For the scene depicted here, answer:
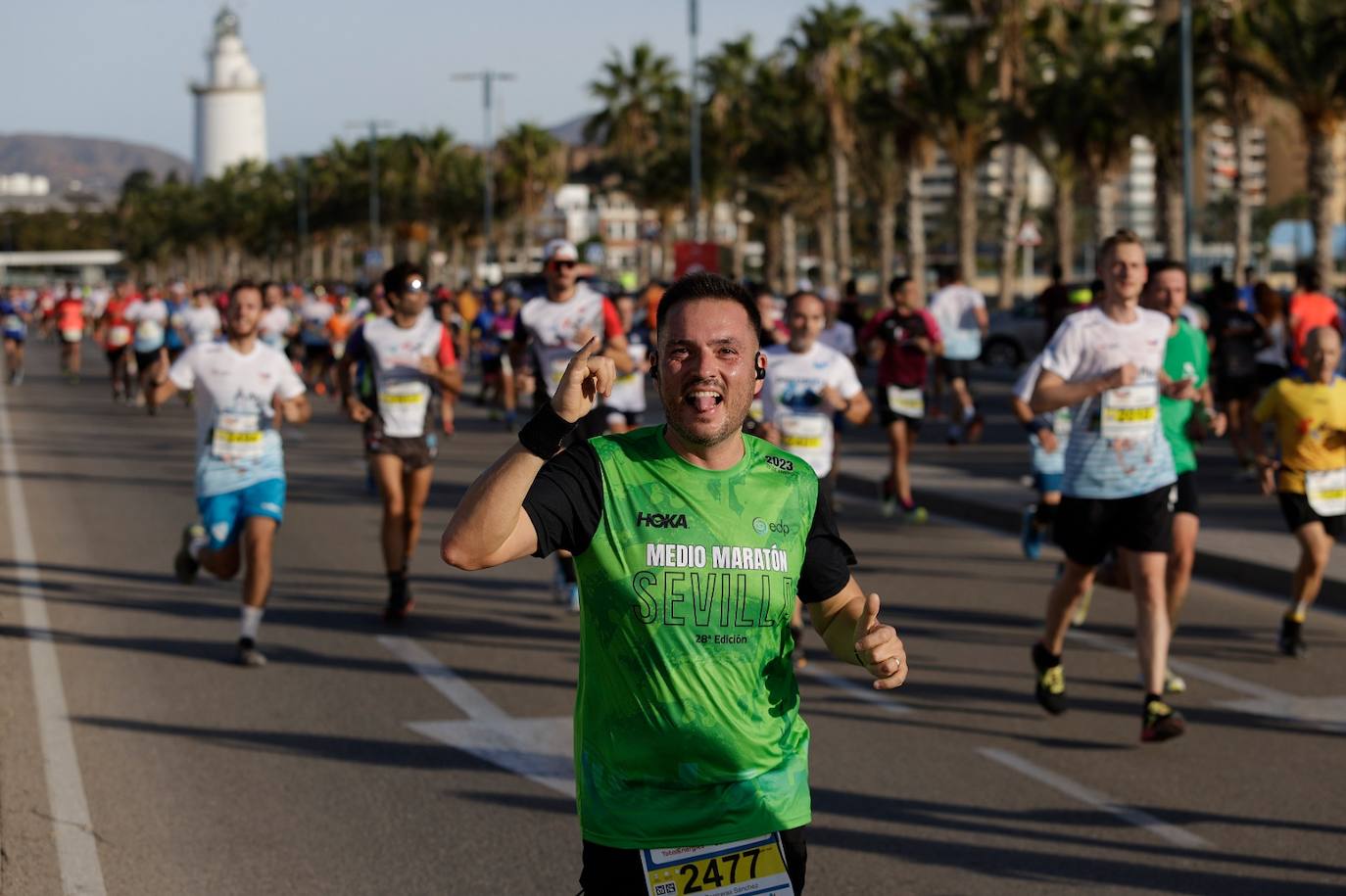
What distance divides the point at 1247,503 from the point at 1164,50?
1085 inches

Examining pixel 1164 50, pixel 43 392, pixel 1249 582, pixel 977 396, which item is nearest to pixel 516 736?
pixel 1249 582

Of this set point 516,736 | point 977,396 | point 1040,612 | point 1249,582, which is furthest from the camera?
point 977,396

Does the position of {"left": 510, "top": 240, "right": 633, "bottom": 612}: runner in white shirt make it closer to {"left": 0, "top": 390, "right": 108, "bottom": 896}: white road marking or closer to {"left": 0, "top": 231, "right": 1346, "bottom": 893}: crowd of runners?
{"left": 0, "top": 231, "right": 1346, "bottom": 893}: crowd of runners

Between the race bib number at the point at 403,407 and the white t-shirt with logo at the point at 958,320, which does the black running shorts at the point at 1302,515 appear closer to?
the race bib number at the point at 403,407

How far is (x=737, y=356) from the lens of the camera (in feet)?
12.0

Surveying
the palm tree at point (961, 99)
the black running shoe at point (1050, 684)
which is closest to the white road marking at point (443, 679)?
the black running shoe at point (1050, 684)

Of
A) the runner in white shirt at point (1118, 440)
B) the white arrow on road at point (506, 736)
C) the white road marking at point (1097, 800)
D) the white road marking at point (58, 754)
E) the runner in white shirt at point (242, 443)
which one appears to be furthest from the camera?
the runner in white shirt at point (242, 443)

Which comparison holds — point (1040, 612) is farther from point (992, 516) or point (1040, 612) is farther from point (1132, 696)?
point (992, 516)

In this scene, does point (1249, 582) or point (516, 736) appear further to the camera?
point (1249, 582)

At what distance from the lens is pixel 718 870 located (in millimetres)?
3639

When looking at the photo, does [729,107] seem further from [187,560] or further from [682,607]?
[682,607]

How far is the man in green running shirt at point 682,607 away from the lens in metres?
3.63

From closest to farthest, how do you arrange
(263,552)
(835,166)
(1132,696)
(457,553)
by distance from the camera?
(457,553) → (1132,696) → (263,552) → (835,166)

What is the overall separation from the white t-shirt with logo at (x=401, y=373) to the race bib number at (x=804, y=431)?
2.05 m
